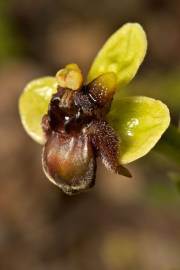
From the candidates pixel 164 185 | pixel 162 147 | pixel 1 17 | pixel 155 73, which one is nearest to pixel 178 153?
pixel 162 147

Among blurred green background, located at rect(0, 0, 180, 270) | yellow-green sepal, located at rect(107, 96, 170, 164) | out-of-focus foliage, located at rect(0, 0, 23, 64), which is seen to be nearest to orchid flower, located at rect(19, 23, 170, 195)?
yellow-green sepal, located at rect(107, 96, 170, 164)


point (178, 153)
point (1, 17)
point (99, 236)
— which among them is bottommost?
point (99, 236)

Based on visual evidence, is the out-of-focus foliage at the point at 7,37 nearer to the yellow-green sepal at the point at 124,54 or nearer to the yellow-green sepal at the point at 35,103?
the yellow-green sepal at the point at 35,103

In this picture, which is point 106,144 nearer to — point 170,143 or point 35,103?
point 170,143

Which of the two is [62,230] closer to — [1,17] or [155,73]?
[155,73]

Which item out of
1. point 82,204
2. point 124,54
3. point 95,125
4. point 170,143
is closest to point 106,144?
point 95,125

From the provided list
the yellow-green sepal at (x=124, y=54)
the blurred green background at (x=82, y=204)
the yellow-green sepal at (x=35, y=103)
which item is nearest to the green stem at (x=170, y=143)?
the yellow-green sepal at (x=124, y=54)
